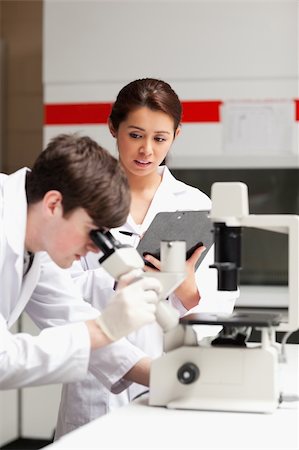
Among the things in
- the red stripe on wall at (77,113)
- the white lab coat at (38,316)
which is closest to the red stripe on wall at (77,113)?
the red stripe on wall at (77,113)

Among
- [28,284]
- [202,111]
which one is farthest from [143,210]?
[202,111]

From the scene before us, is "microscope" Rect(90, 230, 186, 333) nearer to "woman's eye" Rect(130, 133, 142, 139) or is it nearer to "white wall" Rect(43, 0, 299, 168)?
"woman's eye" Rect(130, 133, 142, 139)

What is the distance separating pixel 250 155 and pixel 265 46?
55 cm

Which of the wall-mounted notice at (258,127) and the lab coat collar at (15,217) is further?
the wall-mounted notice at (258,127)

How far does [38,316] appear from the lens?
2.06 meters

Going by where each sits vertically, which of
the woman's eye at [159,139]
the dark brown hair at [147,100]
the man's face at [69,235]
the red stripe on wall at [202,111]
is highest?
the dark brown hair at [147,100]

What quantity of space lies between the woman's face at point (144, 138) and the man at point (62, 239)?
1.79 feet

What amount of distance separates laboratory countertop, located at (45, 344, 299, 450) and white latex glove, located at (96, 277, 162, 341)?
0.17 meters

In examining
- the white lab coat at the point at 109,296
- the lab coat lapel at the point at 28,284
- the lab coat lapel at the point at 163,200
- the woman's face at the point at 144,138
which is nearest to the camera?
the lab coat lapel at the point at 28,284

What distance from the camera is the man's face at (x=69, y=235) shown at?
5.63 ft

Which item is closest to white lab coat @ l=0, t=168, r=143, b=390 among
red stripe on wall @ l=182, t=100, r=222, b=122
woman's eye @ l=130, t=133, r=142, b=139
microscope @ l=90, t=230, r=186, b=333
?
microscope @ l=90, t=230, r=186, b=333

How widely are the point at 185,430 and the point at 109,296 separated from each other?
819 mm

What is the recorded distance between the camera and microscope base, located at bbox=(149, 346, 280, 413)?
163 centimetres

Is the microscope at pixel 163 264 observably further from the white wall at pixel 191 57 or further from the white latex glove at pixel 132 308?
the white wall at pixel 191 57
